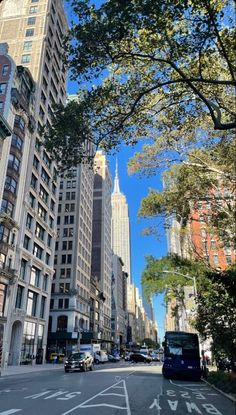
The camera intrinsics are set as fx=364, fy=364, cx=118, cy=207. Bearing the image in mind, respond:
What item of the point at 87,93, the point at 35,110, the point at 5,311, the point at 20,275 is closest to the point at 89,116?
the point at 87,93

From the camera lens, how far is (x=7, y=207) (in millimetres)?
42250

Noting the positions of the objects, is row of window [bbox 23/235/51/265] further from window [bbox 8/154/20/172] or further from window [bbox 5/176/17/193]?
window [bbox 8/154/20/172]

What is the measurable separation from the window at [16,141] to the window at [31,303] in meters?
19.0

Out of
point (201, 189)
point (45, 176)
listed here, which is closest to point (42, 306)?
point (45, 176)

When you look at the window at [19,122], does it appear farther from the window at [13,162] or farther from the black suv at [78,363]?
the black suv at [78,363]

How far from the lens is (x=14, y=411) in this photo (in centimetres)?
986

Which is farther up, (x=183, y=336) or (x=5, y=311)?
(x=5, y=311)

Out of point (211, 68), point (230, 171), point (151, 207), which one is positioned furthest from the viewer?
point (151, 207)

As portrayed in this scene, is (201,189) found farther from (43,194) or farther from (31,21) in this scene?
(31,21)

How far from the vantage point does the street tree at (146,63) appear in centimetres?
1236

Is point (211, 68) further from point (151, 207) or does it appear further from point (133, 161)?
point (151, 207)

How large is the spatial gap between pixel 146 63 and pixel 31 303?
40.7 meters

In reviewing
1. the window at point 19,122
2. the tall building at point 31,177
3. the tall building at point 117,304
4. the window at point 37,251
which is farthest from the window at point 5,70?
the tall building at point 117,304

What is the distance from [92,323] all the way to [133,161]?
69316mm
